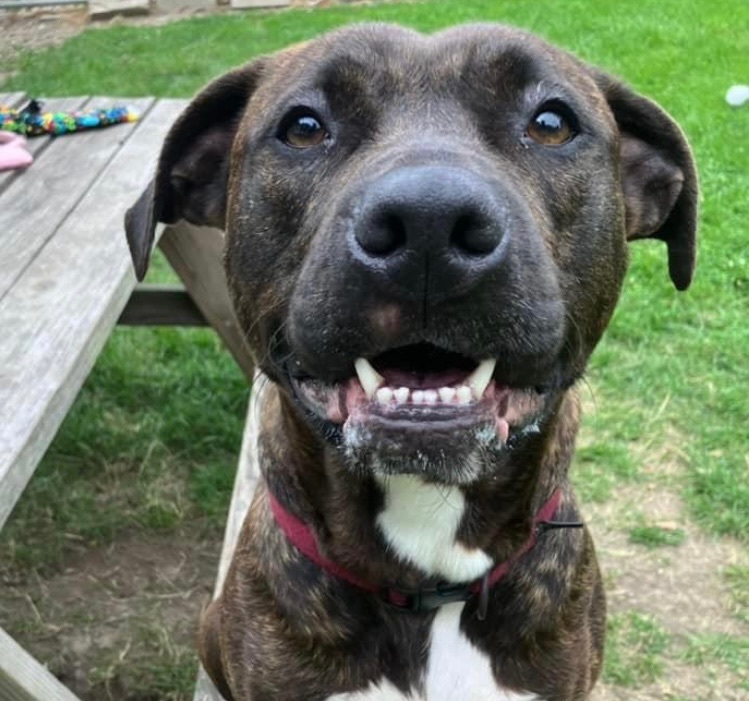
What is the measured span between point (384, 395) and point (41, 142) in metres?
2.65

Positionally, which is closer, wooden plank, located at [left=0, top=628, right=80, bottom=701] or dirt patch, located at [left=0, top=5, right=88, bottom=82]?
wooden plank, located at [left=0, top=628, right=80, bottom=701]

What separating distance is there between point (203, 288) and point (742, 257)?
269 cm

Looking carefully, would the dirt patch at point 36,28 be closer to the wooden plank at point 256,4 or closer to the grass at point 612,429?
the wooden plank at point 256,4

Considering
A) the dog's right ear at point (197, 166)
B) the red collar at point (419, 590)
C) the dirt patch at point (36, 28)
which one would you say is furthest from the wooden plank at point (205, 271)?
the dirt patch at point (36, 28)

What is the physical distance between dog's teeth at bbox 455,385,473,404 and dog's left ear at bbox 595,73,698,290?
863mm

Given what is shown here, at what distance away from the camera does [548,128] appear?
2.12m

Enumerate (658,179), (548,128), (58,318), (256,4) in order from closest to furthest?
(548,128), (658,179), (58,318), (256,4)

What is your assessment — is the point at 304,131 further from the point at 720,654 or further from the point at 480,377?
the point at 720,654

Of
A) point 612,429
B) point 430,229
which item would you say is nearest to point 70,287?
point 430,229

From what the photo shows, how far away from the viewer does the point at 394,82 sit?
2.12m

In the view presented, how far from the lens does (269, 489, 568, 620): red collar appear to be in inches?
89.7

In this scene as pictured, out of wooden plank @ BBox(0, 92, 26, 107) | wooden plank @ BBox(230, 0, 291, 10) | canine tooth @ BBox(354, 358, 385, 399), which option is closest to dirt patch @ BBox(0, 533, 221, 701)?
wooden plank @ BBox(0, 92, 26, 107)

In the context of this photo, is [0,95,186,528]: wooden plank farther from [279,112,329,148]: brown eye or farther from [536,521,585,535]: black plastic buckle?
[536,521,585,535]: black plastic buckle

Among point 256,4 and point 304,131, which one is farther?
point 256,4
